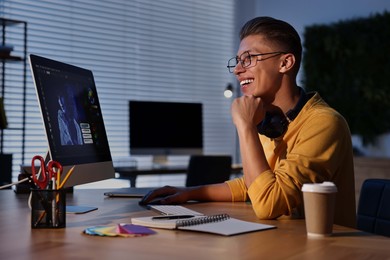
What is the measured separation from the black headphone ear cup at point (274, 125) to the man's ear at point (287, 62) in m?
0.16

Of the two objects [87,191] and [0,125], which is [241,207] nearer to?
[87,191]

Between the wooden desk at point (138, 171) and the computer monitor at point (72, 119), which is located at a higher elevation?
the computer monitor at point (72, 119)

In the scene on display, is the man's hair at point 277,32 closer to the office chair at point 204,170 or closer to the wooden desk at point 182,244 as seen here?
the wooden desk at point 182,244

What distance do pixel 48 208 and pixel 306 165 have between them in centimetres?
66

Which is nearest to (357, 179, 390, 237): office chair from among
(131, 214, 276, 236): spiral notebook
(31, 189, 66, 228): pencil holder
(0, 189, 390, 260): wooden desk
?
(0, 189, 390, 260): wooden desk

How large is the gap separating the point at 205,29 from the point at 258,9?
2.09 ft

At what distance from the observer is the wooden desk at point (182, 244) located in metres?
1.12

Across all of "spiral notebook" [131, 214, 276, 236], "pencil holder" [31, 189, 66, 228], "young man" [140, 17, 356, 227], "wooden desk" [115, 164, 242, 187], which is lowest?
"wooden desk" [115, 164, 242, 187]

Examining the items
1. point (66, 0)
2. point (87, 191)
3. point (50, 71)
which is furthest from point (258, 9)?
point (50, 71)

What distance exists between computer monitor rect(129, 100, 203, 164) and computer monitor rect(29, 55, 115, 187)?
8.88 feet

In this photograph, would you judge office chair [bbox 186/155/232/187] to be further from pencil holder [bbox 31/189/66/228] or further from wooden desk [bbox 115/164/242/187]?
pencil holder [bbox 31/189/66/228]

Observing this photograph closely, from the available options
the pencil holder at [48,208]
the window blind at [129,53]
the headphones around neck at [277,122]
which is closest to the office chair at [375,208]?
the headphones around neck at [277,122]

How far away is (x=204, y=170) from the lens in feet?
14.9

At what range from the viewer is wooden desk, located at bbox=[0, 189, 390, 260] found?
3.67ft
